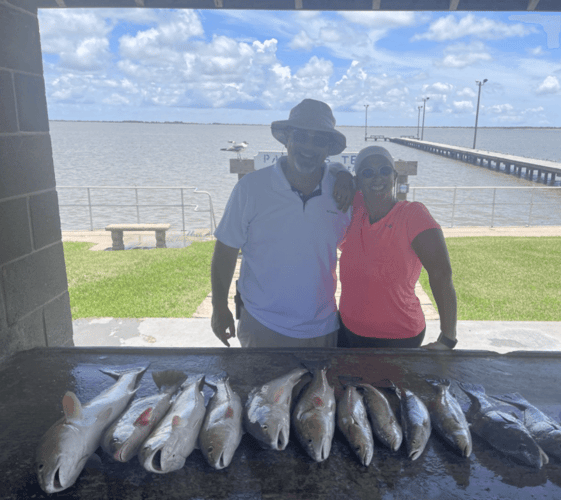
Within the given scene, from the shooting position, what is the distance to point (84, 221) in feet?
67.9

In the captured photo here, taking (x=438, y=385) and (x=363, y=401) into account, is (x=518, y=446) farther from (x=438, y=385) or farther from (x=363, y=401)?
(x=363, y=401)

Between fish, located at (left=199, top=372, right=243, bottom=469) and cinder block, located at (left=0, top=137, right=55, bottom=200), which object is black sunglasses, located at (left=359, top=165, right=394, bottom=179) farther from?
cinder block, located at (left=0, top=137, right=55, bottom=200)

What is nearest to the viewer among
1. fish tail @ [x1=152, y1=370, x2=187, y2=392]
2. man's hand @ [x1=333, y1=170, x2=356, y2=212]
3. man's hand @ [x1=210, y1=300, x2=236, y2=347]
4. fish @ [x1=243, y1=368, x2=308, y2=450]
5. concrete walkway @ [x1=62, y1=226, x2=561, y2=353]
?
fish @ [x1=243, y1=368, x2=308, y2=450]

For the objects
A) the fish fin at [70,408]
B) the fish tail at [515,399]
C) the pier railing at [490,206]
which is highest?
the fish fin at [70,408]

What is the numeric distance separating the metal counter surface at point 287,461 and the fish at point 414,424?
0.05 metres

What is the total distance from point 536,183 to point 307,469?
172ft

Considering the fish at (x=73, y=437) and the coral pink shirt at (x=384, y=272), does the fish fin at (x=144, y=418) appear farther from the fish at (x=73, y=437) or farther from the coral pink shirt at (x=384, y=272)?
the coral pink shirt at (x=384, y=272)

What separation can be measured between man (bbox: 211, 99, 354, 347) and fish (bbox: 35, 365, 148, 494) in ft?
4.20

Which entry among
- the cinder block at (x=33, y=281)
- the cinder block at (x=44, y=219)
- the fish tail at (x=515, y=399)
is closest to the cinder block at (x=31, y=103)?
the cinder block at (x=44, y=219)

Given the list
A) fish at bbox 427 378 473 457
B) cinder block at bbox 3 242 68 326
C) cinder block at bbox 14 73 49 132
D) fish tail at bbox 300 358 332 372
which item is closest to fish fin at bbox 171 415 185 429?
fish tail at bbox 300 358 332 372

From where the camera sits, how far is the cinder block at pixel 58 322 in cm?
351

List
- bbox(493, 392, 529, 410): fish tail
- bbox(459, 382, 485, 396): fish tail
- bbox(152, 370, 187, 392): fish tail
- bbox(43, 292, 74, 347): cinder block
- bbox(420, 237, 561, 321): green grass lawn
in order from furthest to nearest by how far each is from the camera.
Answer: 1. bbox(420, 237, 561, 321): green grass lawn
2. bbox(43, 292, 74, 347): cinder block
3. bbox(152, 370, 187, 392): fish tail
4. bbox(459, 382, 485, 396): fish tail
5. bbox(493, 392, 529, 410): fish tail

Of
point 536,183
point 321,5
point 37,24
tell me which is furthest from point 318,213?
point 536,183

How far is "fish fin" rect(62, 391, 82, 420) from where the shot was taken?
6.57 ft
